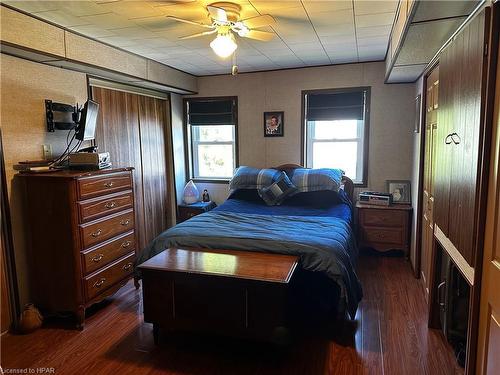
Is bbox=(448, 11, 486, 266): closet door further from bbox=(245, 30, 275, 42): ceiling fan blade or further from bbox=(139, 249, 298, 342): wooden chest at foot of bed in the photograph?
bbox=(245, 30, 275, 42): ceiling fan blade

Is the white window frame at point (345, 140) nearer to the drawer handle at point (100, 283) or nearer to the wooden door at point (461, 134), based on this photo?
the wooden door at point (461, 134)

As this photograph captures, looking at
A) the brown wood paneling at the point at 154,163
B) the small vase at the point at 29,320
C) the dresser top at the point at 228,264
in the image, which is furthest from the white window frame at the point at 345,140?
the small vase at the point at 29,320

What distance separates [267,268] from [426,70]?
238 cm

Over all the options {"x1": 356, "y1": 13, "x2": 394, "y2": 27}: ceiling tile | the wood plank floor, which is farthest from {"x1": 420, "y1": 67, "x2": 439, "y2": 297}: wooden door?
{"x1": 356, "y1": 13, "x2": 394, "y2": 27}: ceiling tile

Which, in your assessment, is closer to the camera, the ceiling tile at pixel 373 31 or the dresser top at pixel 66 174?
the dresser top at pixel 66 174

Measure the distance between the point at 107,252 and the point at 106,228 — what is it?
206 millimetres

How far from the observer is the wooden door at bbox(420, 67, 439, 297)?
284 cm

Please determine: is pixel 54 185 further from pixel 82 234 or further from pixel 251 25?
pixel 251 25

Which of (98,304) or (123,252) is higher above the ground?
(123,252)

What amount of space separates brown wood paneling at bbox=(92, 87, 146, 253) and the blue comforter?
1304 mm

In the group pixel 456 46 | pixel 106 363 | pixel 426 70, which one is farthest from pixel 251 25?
pixel 106 363

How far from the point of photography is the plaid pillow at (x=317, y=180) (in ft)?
12.9

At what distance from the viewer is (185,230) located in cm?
284

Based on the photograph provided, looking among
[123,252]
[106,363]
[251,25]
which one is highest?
[251,25]
